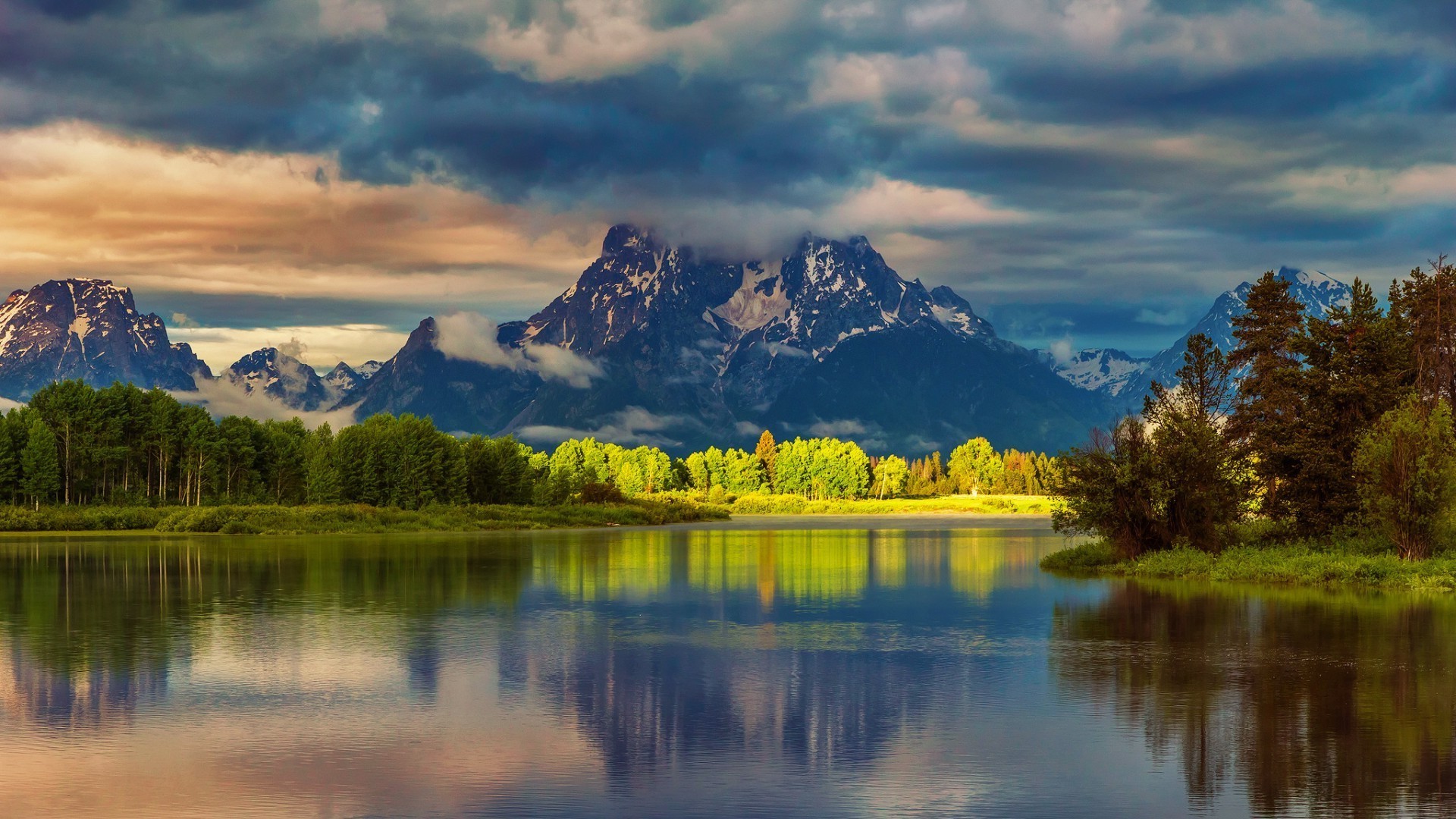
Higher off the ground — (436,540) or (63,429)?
(63,429)

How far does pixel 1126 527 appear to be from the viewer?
67.5 m

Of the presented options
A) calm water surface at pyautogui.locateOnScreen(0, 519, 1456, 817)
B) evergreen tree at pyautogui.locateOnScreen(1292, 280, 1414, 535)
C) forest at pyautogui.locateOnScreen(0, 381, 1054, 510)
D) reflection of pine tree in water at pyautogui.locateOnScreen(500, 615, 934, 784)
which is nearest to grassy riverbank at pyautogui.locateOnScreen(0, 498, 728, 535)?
forest at pyautogui.locateOnScreen(0, 381, 1054, 510)

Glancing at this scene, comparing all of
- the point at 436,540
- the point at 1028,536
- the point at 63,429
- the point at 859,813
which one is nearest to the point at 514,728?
the point at 859,813

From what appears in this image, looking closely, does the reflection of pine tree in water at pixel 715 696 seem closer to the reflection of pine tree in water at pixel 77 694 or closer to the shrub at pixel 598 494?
the reflection of pine tree in water at pixel 77 694

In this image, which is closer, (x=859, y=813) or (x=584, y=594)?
(x=859, y=813)

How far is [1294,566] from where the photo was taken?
5850 centimetres

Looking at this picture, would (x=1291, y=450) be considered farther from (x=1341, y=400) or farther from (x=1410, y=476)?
(x=1410, y=476)

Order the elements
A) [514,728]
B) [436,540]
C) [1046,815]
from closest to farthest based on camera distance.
→ [1046,815]
[514,728]
[436,540]

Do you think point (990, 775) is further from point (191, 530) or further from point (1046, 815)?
point (191, 530)

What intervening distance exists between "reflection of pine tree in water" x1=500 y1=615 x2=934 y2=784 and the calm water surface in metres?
0.12

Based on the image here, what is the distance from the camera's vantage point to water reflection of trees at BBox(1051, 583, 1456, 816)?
19719mm

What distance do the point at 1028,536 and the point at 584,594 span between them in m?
80.1

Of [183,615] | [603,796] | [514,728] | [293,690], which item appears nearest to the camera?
[603,796]

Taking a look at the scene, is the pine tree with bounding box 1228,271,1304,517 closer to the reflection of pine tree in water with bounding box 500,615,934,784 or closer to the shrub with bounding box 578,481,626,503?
the reflection of pine tree in water with bounding box 500,615,934,784
